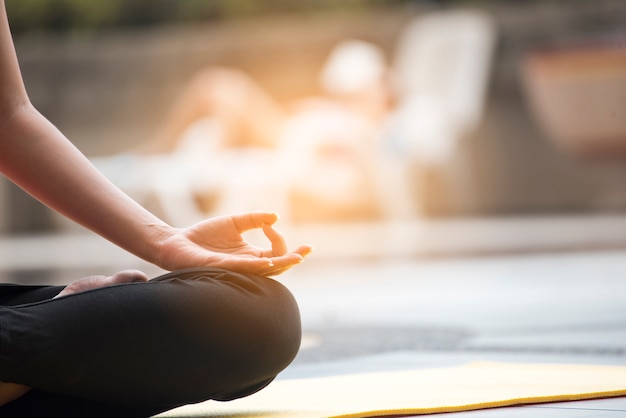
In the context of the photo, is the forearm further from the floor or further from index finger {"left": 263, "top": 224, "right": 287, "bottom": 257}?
the floor

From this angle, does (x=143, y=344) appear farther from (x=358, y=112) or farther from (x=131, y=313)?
(x=358, y=112)

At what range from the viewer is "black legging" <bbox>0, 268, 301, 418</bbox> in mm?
1510

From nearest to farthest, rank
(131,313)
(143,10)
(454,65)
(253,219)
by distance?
1. (131,313)
2. (253,219)
3. (454,65)
4. (143,10)

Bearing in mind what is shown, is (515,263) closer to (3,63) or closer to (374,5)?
(3,63)

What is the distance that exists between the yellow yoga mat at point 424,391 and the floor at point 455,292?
0.06 metres

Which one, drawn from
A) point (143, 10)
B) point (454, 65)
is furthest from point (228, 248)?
point (143, 10)

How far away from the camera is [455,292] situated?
13.0 feet

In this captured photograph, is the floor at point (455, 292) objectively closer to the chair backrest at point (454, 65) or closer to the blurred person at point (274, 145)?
the blurred person at point (274, 145)

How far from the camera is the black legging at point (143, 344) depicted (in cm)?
151

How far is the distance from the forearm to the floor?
1.73 ft

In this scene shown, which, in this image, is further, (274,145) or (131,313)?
(274,145)

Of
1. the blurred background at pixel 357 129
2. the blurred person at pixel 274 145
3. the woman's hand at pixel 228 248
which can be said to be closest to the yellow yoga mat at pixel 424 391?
the woman's hand at pixel 228 248

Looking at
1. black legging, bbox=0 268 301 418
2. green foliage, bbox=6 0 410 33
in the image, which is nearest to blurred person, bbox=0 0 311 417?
black legging, bbox=0 268 301 418

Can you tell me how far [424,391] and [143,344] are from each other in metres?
0.53
